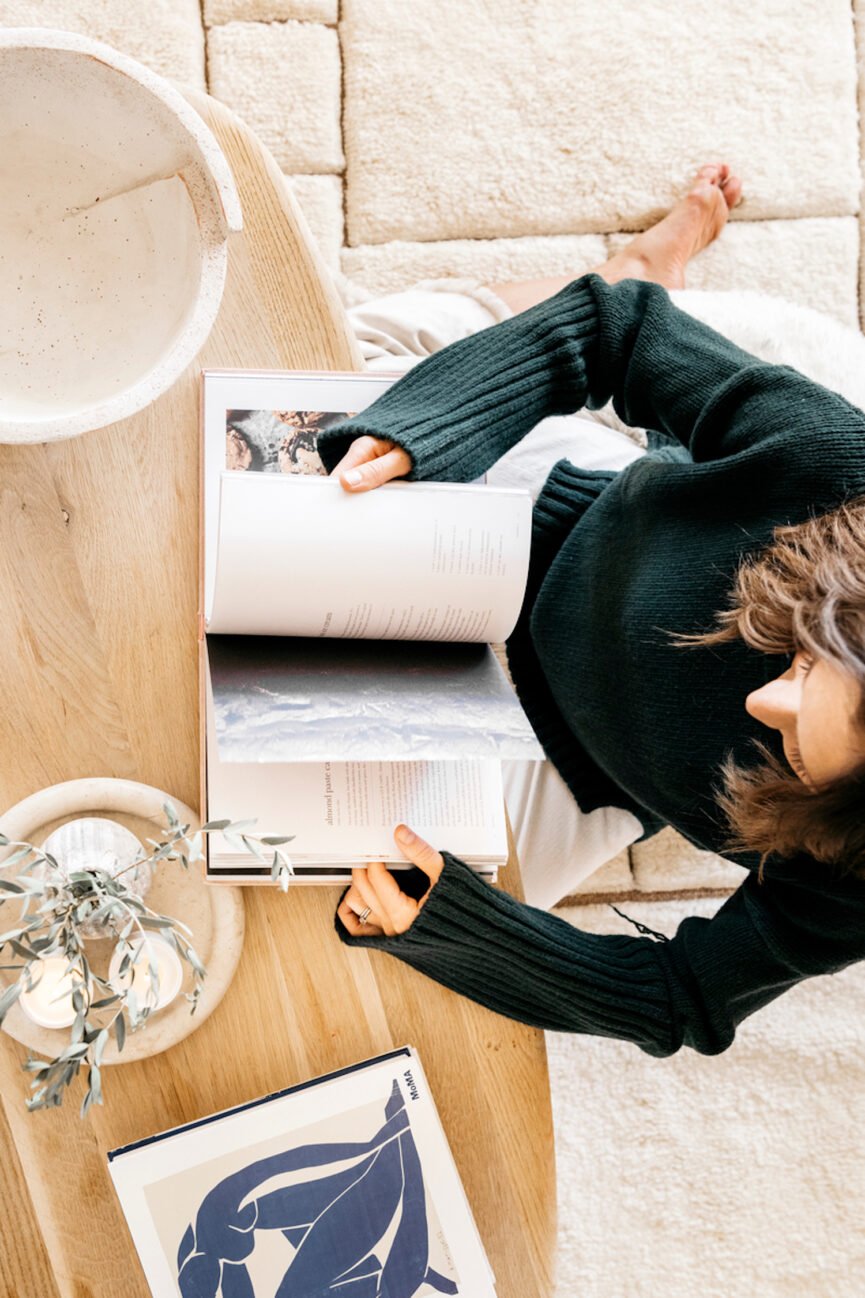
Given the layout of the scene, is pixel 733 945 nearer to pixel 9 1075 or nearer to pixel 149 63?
pixel 9 1075

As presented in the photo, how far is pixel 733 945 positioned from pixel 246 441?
0.53 metres

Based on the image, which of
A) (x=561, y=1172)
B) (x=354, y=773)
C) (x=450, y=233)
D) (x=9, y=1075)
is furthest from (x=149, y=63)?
(x=561, y=1172)

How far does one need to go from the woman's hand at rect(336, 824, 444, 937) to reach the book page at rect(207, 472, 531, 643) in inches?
6.2

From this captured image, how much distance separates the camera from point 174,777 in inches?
28.5

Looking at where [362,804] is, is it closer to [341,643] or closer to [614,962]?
[341,643]

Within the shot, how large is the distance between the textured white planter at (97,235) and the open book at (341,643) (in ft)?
0.28

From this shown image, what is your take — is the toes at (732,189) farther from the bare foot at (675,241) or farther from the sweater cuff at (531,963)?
the sweater cuff at (531,963)

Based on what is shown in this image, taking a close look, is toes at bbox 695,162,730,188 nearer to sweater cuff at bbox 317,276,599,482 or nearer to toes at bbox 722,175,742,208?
toes at bbox 722,175,742,208

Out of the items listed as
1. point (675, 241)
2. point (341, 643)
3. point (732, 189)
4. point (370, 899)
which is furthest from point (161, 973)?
point (732, 189)

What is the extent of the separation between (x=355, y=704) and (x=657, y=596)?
0.86ft

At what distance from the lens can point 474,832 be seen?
2.37ft

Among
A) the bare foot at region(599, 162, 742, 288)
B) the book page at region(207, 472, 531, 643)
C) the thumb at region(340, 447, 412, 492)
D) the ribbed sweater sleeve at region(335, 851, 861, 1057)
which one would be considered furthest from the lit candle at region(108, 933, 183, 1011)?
the bare foot at region(599, 162, 742, 288)

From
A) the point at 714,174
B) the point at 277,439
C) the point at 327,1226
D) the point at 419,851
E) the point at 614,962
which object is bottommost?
the point at 327,1226

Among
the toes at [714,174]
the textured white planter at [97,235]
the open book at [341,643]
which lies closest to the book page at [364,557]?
the open book at [341,643]
